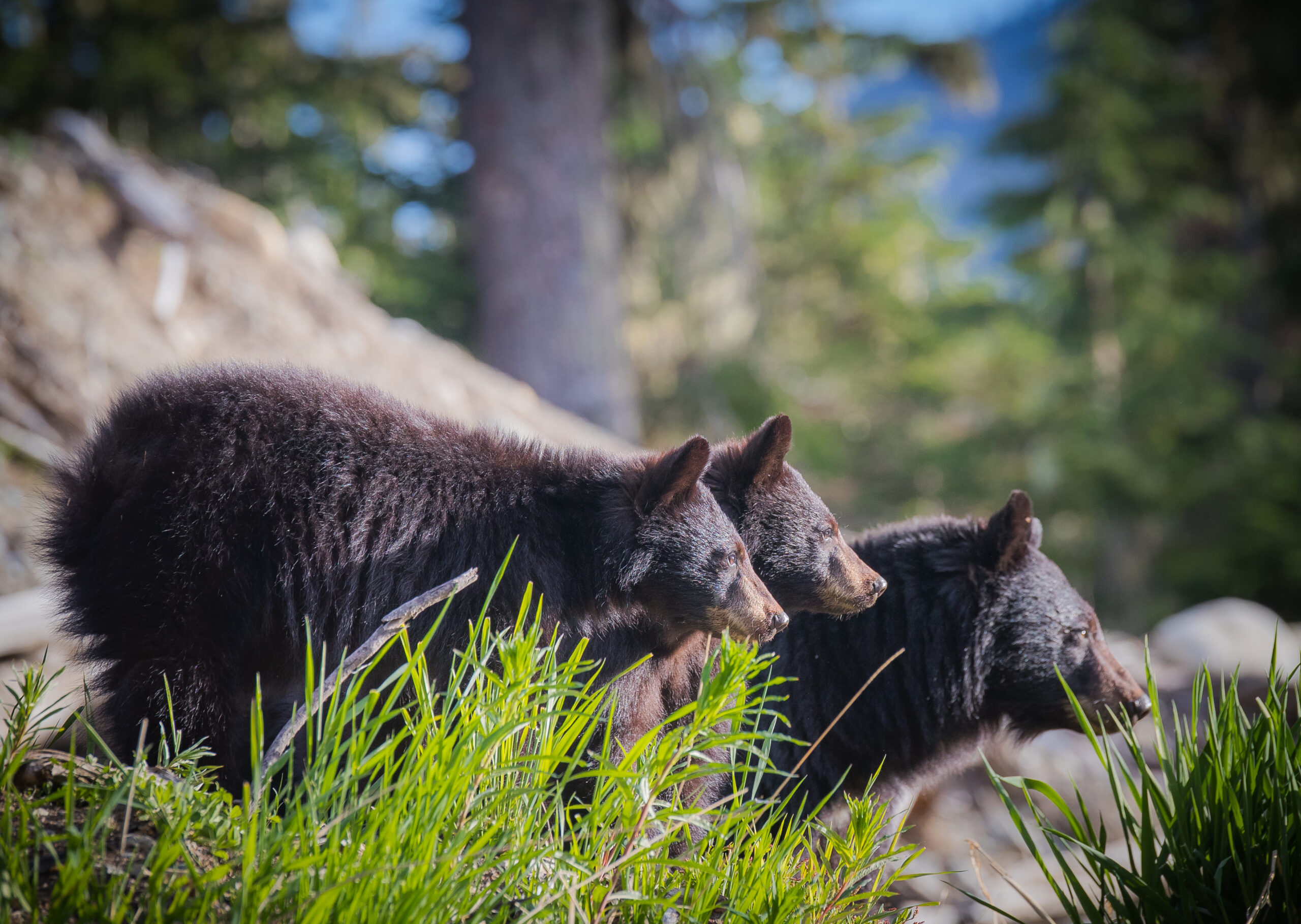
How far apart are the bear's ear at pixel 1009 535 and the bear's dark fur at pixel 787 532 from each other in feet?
1.72

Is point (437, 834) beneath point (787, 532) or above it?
beneath

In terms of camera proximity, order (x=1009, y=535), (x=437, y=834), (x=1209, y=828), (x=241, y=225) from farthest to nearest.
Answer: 1. (x=241, y=225)
2. (x=1009, y=535)
3. (x=1209, y=828)
4. (x=437, y=834)

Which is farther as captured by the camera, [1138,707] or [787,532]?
[1138,707]

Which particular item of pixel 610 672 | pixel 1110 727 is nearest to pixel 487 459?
pixel 610 672

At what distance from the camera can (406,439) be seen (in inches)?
97.3

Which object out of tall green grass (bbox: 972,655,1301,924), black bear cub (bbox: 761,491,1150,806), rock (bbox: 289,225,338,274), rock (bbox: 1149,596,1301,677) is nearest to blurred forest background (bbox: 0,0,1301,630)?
rock (bbox: 289,225,338,274)

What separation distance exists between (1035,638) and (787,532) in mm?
1074

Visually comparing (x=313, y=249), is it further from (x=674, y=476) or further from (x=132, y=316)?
(x=674, y=476)

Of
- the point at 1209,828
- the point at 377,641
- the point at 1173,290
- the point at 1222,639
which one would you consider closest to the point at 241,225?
the point at 377,641

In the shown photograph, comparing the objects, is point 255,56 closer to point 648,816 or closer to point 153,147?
point 153,147

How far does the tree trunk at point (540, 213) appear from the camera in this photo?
9578 millimetres

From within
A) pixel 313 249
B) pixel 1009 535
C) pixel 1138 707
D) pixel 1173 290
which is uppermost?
pixel 313 249

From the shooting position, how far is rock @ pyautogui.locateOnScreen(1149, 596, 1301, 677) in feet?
20.3

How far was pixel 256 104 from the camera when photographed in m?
9.61
